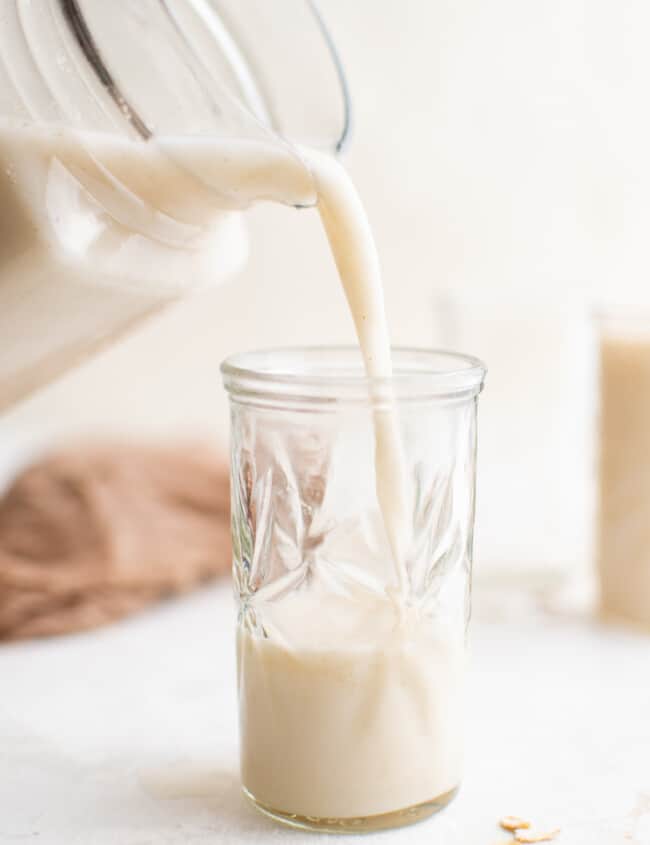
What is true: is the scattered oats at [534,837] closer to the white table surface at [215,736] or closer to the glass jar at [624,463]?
the white table surface at [215,736]

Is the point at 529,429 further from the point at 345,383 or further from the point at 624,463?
the point at 345,383

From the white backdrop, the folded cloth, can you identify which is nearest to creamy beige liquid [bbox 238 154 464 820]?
the folded cloth

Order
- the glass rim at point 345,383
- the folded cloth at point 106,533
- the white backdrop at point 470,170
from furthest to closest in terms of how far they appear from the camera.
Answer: the white backdrop at point 470,170 < the folded cloth at point 106,533 < the glass rim at point 345,383

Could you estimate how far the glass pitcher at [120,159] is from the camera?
2.29 feet

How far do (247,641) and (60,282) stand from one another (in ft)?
0.81

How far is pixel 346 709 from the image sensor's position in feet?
2.26

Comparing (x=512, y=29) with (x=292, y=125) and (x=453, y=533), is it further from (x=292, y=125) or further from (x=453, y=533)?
(x=453, y=533)

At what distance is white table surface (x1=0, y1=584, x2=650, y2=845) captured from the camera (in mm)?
711

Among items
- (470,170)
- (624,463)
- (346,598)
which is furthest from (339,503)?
(470,170)

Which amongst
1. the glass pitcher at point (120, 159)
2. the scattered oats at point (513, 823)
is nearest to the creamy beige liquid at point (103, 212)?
the glass pitcher at point (120, 159)

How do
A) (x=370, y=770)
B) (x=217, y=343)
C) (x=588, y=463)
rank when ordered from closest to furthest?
1. (x=370, y=770)
2. (x=588, y=463)
3. (x=217, y=343)

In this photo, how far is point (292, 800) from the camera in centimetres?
70

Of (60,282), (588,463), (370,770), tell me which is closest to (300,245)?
(588,463)

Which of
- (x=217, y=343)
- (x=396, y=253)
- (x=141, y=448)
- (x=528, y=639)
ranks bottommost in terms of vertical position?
(x=528, y=639)
